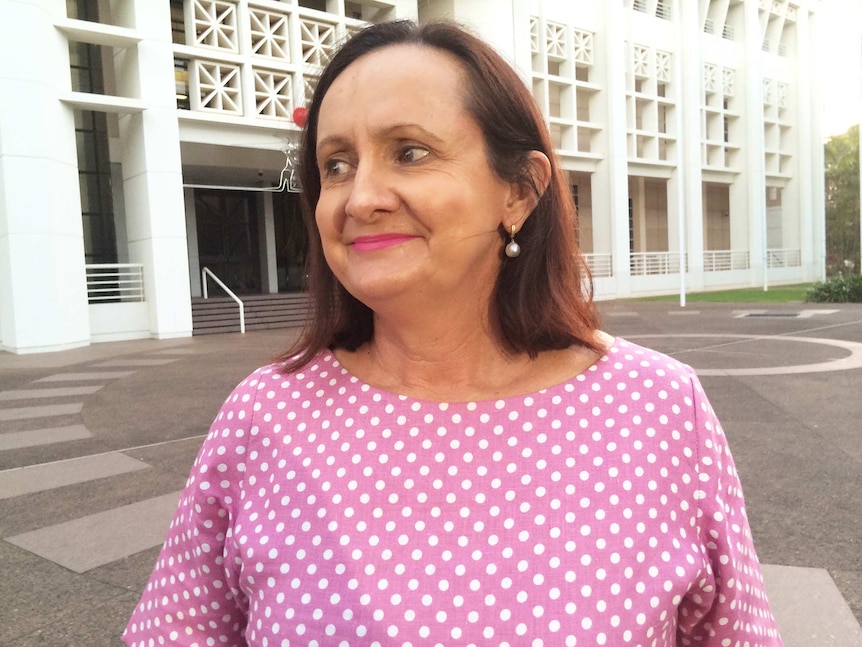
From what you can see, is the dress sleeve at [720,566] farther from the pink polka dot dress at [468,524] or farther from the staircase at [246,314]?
the staircase at [246,314]

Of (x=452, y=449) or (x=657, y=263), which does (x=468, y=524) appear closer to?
(x=452, y=449)

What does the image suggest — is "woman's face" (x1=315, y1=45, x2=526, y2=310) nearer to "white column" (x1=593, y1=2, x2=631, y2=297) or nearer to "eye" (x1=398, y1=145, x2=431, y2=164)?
"eye" (x1=398, y1=145, x2=431, y2=164)

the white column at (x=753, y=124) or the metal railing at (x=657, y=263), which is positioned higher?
the white column at (x=753, y=124)

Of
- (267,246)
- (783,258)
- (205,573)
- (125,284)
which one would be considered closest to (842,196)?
(783,258)

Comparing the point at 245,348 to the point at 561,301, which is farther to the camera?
the point at 245,348

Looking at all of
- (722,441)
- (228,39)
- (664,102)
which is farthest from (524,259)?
(664,102)

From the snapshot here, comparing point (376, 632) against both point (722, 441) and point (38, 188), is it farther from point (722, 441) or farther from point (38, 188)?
point (38, 188)

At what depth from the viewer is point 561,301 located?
148 cm

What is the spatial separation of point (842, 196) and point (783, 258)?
17450mm

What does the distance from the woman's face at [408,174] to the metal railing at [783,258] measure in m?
34.7

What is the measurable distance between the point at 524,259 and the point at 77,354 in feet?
43.7

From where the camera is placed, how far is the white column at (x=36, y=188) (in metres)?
13.3

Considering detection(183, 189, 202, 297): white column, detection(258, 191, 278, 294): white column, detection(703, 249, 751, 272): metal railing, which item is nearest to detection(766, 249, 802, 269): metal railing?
detection(703, 249, 751, 272): metal railing

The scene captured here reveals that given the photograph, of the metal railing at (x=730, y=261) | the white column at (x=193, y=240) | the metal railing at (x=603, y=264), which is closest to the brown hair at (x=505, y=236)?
the white column at (x=193, y=240)
